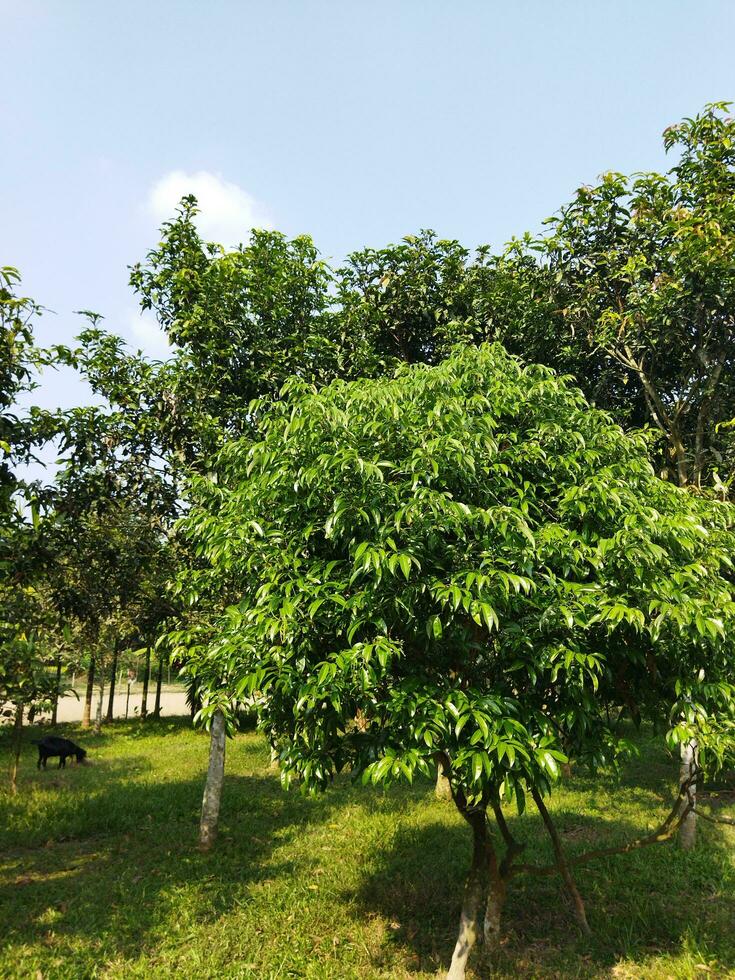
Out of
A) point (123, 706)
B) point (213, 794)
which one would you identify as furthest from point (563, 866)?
point (123, 706)

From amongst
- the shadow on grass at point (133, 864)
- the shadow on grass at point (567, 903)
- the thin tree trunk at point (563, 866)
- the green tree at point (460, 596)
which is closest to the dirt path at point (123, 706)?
the shadow on grass at point (133, 864)

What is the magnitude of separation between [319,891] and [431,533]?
283 inches

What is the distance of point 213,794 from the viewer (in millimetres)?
11609

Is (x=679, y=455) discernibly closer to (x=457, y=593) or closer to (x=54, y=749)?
(x=457, y=593)

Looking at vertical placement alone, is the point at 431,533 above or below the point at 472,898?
above

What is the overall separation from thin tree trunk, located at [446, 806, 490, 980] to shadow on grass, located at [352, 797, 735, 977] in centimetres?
99

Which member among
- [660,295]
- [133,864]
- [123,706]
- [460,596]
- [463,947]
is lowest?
[123,706]

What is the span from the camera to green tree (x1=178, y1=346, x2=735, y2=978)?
505 centimetres

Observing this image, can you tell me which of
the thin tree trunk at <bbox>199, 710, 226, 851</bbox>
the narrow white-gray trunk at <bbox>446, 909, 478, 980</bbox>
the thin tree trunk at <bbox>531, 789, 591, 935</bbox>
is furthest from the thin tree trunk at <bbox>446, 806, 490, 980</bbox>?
the thin tree trunk at <bbox>199, 710, 226, 851</bbox>

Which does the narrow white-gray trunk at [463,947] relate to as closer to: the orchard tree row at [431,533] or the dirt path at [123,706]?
the orchard tree row at [431,533]

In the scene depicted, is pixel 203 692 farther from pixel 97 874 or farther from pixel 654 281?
pixel 654 281

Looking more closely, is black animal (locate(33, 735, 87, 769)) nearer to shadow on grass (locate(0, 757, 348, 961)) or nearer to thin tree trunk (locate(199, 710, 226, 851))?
shadow on grass (locate(0, 757, 348, 961))

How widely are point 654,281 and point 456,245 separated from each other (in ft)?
12.9

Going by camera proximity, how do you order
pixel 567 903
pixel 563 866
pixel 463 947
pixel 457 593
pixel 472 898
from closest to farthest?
1. pixel 457 593
2. pixel 463 947
3. pixel 472 898
4. pixel 563 866
5. pixel 567 903
